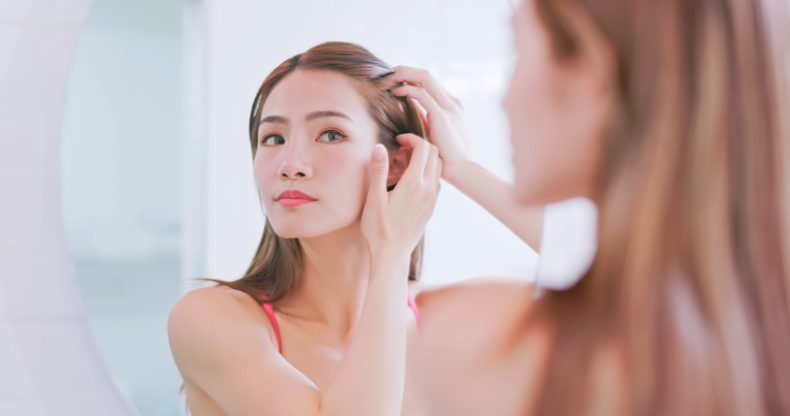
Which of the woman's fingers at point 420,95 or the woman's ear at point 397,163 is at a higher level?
the woman's fingers at point 420,95

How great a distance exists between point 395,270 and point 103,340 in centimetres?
38

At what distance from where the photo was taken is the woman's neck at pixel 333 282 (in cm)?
89

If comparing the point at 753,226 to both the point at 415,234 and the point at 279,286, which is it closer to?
the point at 415,234

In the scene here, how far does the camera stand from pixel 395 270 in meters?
A: 0.79

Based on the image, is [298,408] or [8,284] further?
[8,284]

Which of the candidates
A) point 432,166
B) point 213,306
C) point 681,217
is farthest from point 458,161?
point 681,217

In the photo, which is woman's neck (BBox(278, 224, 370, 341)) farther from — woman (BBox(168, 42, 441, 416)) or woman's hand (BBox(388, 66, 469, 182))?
woman's hand (BBox(388, 66, 469, 182))

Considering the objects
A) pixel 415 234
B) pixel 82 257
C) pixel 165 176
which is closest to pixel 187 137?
pixel 165 176

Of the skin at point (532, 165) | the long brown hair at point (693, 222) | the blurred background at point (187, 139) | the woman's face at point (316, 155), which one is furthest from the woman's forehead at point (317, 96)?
the long brown hair at point (693, 222)

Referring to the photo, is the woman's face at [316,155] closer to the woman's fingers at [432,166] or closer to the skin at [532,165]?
the woman's fingers at [432,166]

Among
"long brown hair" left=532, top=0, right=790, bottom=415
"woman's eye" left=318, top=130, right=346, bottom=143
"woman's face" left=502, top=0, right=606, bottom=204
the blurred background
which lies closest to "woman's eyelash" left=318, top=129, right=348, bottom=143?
"woman's eye" left=318, top=130, right=346, bottom=143

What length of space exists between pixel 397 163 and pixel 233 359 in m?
0.23

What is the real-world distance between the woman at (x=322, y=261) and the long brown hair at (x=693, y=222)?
0.87ft

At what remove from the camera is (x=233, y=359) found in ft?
2.61
